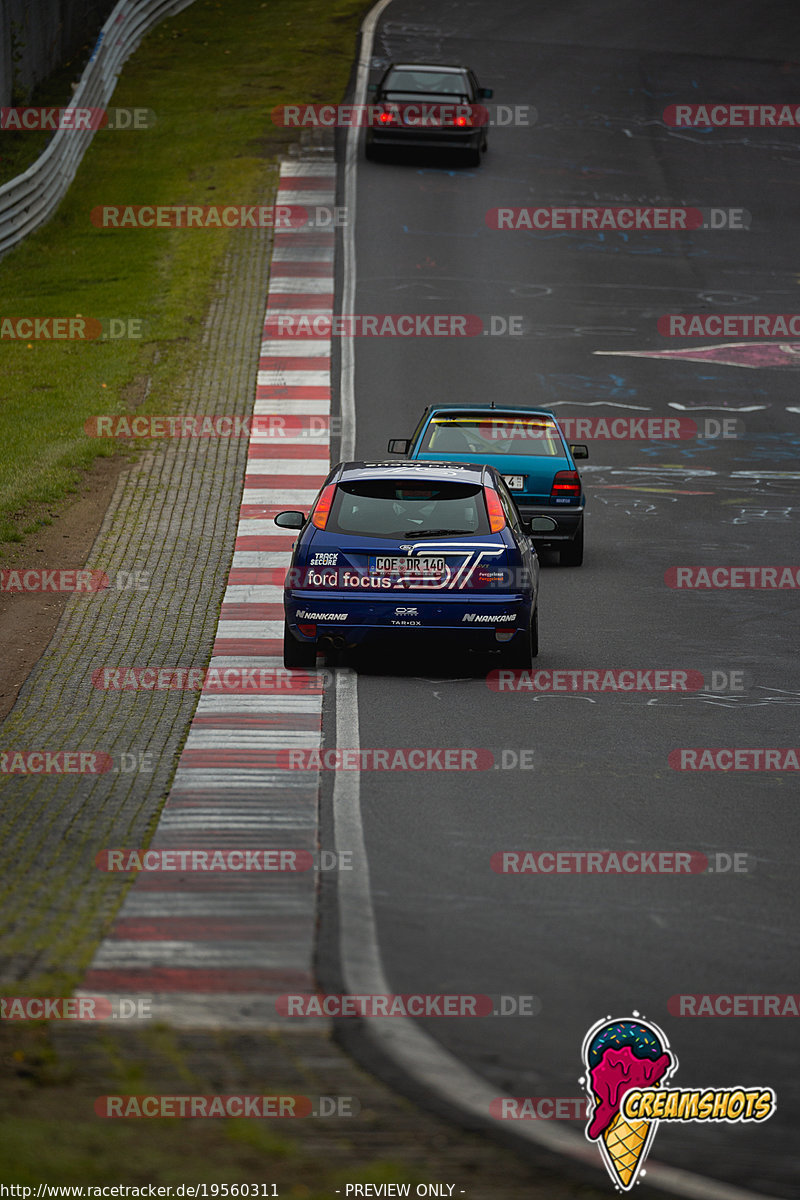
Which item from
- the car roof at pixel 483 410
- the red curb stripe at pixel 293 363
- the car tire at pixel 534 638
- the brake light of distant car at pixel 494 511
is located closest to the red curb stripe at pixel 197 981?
the car tire at pixel 534 638

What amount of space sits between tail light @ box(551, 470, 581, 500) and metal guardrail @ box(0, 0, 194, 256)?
16.9 metres

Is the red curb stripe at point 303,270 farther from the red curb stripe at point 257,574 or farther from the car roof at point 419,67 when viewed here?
the red curb stripe at point 257,574

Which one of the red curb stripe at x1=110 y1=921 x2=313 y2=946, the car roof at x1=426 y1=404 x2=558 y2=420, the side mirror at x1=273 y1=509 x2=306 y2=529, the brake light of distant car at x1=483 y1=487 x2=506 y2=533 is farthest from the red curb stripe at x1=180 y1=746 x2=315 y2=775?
the car roof at x1=426 y1=404 x2=558 y2=420

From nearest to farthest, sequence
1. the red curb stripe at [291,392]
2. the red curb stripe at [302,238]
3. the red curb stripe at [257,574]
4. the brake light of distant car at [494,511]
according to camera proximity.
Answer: the brake light of distant car at [494,511], the red curb stripe at [257,574], the red curb stripe at [291,392], the red curb stripe at [302,238]

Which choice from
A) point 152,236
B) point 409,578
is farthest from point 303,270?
point 409,578

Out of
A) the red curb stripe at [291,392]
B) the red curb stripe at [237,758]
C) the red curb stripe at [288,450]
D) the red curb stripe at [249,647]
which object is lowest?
the red curb stripe at [237,758]

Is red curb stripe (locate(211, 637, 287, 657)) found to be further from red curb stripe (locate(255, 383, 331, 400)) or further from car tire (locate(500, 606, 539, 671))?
red curb stripe (locate(255, 383, 331, 400))

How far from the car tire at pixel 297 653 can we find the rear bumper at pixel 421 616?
10.3 inches

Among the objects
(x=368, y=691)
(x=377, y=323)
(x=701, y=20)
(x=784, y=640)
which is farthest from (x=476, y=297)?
(x=701, y=20)

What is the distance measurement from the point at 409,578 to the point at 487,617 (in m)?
0.64

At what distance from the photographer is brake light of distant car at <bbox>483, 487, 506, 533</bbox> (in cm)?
1223

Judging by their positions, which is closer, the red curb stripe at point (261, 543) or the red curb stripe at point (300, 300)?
the red curb stripe at point (261, 543)

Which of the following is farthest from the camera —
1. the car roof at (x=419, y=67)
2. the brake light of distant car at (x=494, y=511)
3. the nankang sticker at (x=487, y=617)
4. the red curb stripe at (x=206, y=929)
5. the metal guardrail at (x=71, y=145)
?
the car roof at (x=419, y=67)

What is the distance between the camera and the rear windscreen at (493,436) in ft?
55.6
